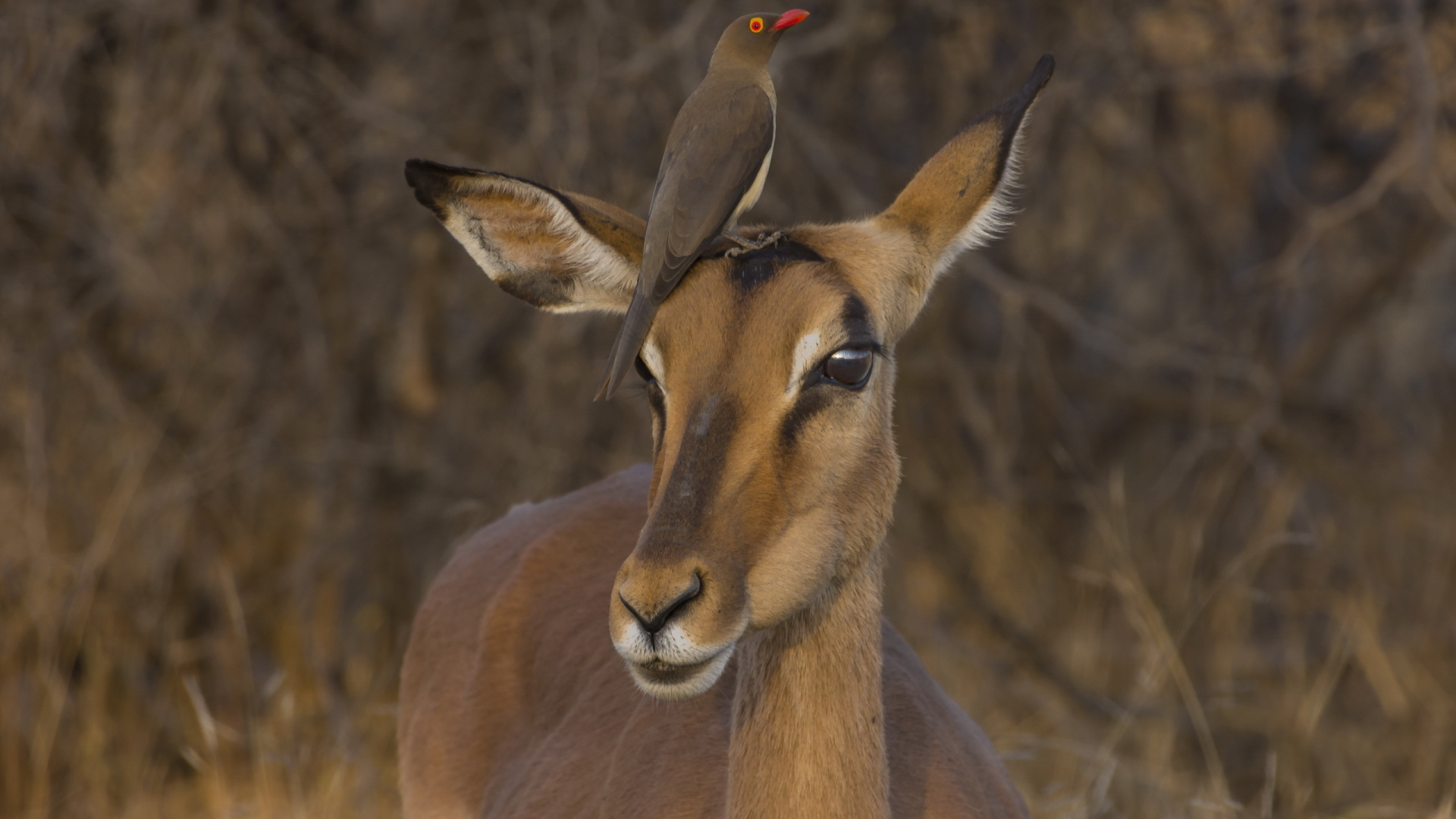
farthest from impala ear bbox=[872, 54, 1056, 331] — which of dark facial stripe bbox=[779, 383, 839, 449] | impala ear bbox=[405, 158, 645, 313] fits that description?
impala ear bbox=[405, 158, 645, 313]

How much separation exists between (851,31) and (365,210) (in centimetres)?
250

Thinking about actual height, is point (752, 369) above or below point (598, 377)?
above

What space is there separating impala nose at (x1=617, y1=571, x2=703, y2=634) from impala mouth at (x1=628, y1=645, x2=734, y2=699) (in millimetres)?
91

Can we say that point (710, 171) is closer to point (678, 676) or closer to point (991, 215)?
point (991, 215)

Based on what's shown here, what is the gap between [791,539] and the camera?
2.72m

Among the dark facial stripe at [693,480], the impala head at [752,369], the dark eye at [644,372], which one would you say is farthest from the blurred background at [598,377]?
the dark facial stripe at [693,480]

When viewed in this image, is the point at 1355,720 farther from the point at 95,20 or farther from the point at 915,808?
the point at 95,20

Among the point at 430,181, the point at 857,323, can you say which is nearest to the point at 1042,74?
the point at 857,323

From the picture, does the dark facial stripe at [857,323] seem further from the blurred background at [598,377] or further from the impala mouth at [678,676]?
the blurred background at [598,377]

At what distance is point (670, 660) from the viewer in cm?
246

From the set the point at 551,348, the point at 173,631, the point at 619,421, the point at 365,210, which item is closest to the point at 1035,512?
the point at 619,421

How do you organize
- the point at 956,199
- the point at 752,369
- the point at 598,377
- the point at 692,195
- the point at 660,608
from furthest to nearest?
the point at 598,377 < the point at 956,199 < the point at 692,195 < the point at 752,369 < the point at 660,608

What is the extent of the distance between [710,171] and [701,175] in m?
0.02

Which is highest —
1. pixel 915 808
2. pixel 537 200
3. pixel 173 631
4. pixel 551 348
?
pixel 537 200
